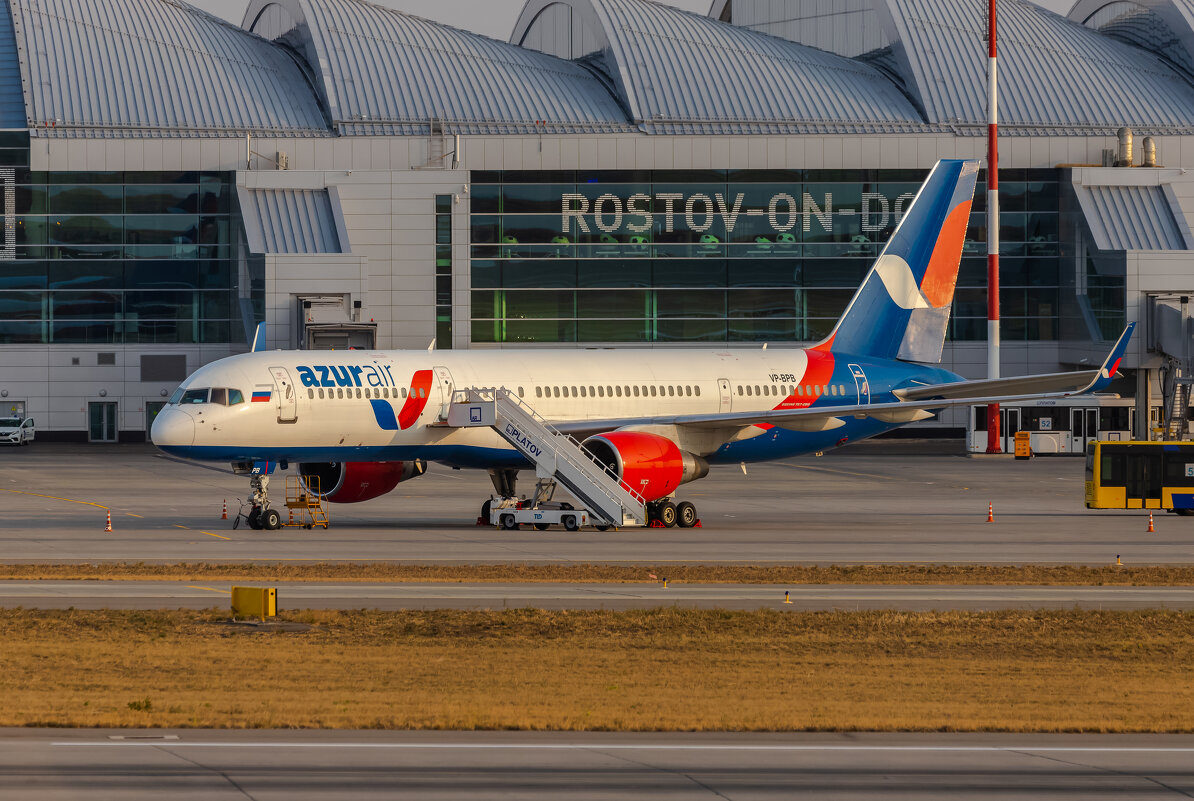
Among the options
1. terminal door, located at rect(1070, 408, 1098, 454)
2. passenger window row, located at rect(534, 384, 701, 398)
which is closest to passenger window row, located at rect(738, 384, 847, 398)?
passenger window row, located at rect(534, 384, 701, 398)

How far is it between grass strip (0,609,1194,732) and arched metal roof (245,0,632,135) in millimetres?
68523

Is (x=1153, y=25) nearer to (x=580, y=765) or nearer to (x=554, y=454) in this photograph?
(x=554, y=454)

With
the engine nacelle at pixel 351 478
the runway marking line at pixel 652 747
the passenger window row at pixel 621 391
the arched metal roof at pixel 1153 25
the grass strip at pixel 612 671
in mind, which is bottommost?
the grass strip at pixel 612 671

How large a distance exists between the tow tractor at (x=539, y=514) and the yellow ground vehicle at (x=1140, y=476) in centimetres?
1634

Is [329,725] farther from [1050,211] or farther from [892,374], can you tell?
[1050,211]

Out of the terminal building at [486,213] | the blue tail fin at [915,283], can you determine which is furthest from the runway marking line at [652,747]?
the terminal building at [486,213]

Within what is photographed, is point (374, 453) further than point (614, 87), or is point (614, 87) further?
point (614, 87)

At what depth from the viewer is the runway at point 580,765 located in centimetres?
1467

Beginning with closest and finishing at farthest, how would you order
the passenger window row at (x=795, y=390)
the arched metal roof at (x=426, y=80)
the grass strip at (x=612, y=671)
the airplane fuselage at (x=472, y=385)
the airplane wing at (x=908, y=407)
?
the grass strip at (x=612, y=671)
the airplane fuselage at (x=472, y=385)
the airplane wing at (x=908, y=407)
the passenger window row at (x=795, y=390)
the arched metal roof at (x=426, y=80)

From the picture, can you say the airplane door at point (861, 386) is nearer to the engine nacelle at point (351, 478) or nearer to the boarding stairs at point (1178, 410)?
the engine nacelle at point (351, 478)

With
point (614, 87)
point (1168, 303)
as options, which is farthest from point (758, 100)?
point (1168, 303)

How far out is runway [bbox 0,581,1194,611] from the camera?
91.5 ft

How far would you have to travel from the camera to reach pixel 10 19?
304 feet

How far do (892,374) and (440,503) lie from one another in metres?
15.6
